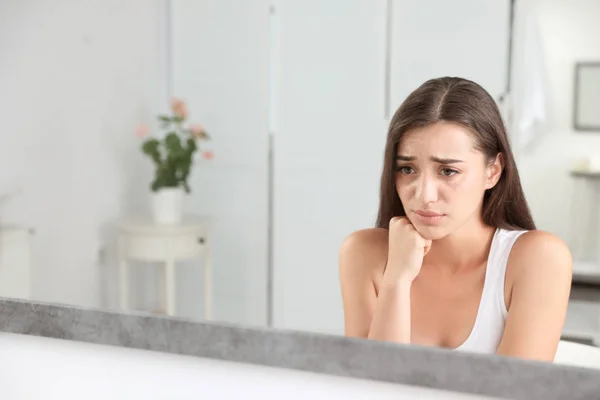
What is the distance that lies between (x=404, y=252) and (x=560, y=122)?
0.78ft

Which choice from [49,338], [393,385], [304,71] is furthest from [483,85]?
[49,338]

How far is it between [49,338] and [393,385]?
1.61 ft

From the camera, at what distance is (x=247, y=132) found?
40.8 inches

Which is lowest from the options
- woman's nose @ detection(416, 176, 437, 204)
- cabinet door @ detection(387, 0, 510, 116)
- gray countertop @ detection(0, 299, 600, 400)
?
gray countertop @ detection(0, 299, 600, 400)

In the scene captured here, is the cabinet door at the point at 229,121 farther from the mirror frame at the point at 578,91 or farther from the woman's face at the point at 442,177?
the mirror frame at the point at 578,91

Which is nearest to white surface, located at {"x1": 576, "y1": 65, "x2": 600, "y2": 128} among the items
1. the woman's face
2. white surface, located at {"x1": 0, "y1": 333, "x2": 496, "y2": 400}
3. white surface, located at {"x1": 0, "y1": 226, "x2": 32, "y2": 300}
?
the woman's face

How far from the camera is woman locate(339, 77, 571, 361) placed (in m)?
0.82

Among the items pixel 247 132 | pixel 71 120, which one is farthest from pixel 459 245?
pixel 71 120

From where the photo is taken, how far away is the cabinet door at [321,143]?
3.08 ft

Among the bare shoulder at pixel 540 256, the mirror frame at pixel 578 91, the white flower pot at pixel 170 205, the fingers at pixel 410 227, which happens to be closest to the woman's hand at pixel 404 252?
the fingers at pixel 410 227

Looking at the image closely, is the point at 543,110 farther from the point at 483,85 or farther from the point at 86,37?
the point at 86,37

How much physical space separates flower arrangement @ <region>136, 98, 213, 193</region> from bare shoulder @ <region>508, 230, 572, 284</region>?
0.46 meters

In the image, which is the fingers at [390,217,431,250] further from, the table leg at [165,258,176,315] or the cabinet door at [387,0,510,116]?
the table leg at [165,258,176,315]

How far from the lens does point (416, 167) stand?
0.86 meters
